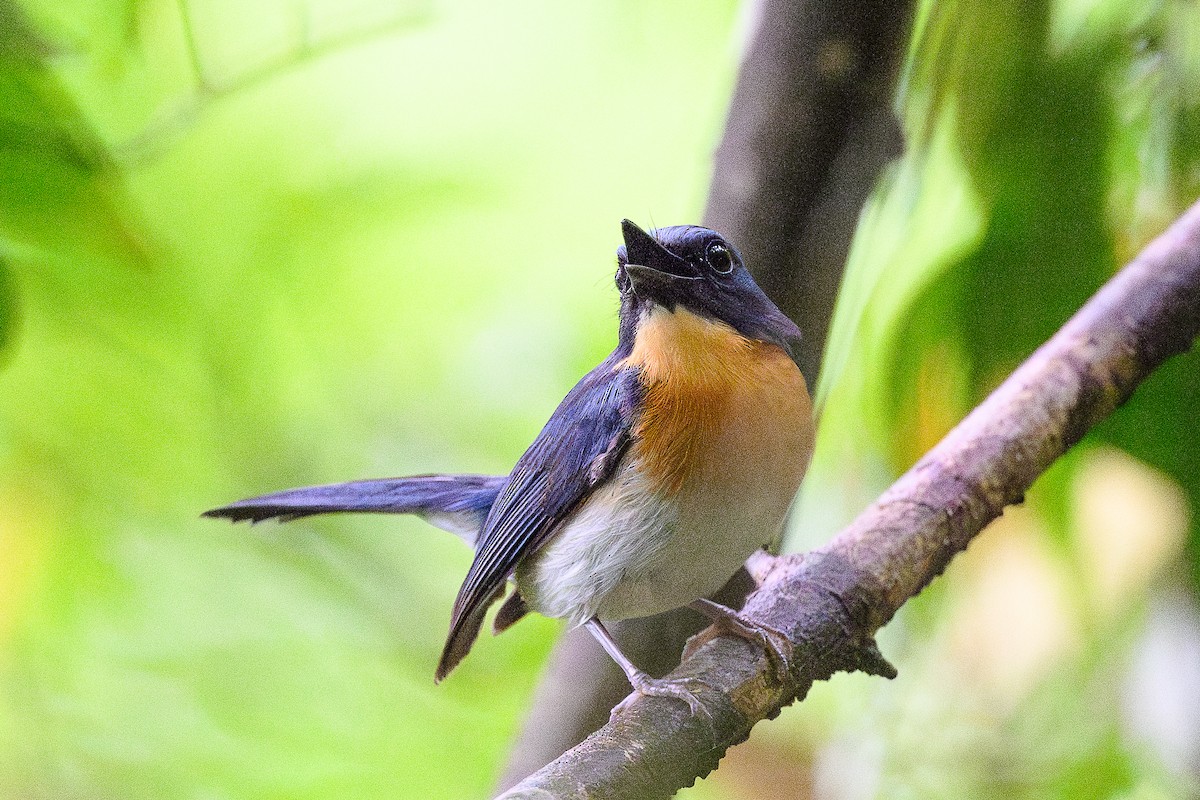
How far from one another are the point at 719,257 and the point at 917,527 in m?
0.38

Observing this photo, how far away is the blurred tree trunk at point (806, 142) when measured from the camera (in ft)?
2.59

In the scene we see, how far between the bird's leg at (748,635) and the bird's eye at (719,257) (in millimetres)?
339

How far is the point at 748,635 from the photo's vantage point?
2.80 feet

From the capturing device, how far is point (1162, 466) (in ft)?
3.37

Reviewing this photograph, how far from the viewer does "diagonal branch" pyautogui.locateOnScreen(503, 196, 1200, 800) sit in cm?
75

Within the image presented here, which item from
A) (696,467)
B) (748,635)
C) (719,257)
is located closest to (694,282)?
(719,257)

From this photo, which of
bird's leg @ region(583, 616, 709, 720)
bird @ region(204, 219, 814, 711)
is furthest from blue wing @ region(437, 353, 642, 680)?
bird's leg @ region(583, 616, 709, 720)

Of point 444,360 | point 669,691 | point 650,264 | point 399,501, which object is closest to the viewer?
point 650,264

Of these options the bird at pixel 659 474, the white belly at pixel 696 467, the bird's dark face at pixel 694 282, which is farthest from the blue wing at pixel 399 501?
the bird's dark face at pixel 694 282

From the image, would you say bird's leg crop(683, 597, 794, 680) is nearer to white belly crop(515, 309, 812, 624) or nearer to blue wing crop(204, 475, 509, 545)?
white belly crop(515, 309, 812, 624)

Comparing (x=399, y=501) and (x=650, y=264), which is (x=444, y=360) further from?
(x=650, y=264)

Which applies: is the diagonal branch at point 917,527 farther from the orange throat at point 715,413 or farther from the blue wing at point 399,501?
the blue wing at point 399,501

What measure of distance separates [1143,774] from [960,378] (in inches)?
18.5

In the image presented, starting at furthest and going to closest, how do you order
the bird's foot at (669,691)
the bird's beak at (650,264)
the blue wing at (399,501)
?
the blue wing at (399,501) → the bird's foot at (669,691) → the bird's beak at (650,264)
